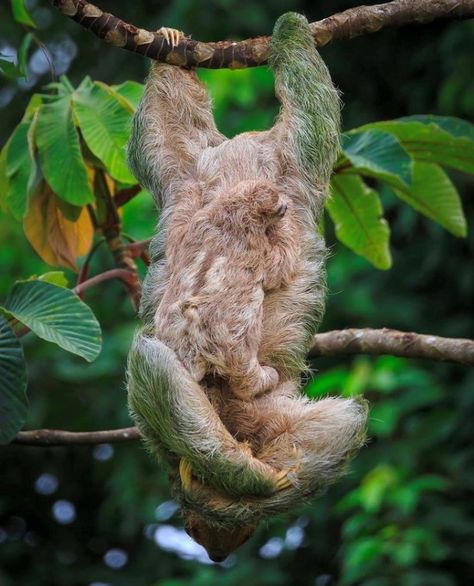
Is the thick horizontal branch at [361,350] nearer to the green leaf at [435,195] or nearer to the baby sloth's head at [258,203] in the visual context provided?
the green leaf at [435,195]

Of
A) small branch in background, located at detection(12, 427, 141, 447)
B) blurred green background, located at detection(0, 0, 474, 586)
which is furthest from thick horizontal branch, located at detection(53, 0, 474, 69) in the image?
blurred green background, located at detection(0, 0, 474, 586)

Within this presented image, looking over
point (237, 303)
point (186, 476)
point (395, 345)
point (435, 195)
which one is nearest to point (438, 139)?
point (435, 195)

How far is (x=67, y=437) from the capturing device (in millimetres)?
5441

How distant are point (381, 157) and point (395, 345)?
37.4 inches

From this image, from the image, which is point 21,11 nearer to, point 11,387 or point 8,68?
point 8,68

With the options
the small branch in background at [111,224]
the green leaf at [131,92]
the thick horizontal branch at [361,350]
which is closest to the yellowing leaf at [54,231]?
the small branch in background at [111,224]

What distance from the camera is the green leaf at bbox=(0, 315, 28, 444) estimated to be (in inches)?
186

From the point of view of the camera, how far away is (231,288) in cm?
475

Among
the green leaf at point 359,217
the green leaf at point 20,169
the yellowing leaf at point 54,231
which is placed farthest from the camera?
the green leaf at point 359,217

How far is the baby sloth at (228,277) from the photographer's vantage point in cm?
464

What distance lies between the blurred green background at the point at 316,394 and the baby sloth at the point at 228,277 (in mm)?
3204

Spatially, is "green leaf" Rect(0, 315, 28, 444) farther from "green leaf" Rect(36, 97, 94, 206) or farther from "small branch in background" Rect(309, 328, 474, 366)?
"small branch in background" Rect(309, 328, 474, 366)

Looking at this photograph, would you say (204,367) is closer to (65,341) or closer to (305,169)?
(65,341)

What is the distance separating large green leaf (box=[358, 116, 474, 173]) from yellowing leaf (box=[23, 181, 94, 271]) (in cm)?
167
